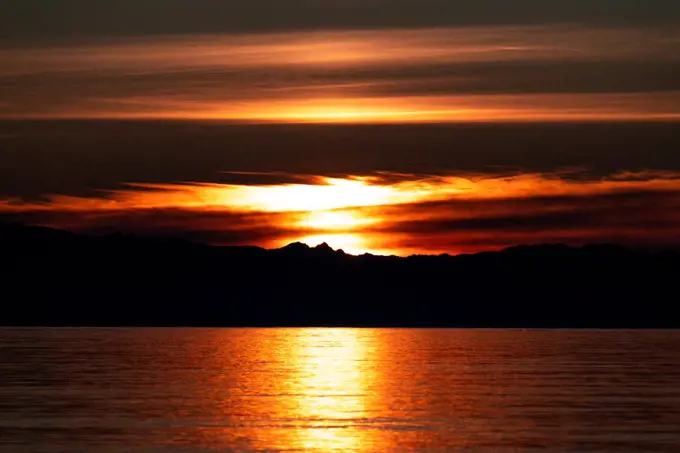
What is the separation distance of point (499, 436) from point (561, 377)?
121 ft

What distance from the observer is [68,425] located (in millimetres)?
59062

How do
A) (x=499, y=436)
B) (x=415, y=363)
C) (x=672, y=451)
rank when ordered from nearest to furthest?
(x=672, y=451), (x=499, y=436), (x=415, y=363)

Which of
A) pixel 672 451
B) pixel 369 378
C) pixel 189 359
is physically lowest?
pixel 672 451

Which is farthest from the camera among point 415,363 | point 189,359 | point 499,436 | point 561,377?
point 189,359

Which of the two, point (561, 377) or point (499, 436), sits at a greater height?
point (561, 377)

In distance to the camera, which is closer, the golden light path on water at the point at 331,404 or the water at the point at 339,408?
the water at the point at 339,408

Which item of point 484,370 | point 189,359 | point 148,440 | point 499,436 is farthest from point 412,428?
point 189,359

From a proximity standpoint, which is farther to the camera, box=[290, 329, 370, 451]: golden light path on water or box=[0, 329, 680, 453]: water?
box=[290, 329, 370, 451]: golden light path on water

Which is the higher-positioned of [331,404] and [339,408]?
[331,404]

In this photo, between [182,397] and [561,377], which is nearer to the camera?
[182,397]

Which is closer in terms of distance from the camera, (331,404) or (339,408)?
(339,408)

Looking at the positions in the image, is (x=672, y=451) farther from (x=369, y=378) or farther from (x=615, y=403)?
(x=369, y=378)

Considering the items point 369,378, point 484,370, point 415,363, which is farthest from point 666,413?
point 415,363

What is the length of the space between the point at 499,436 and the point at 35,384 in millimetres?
34886
